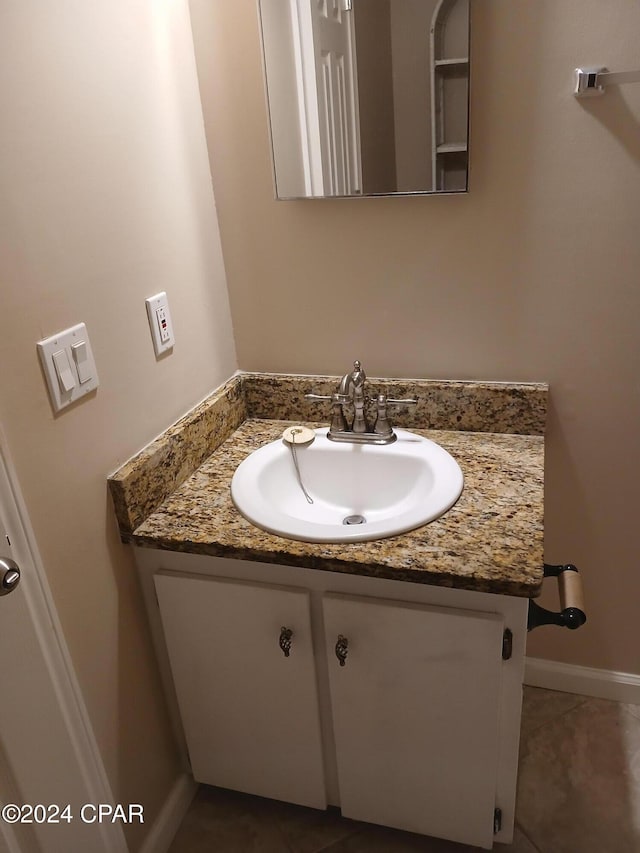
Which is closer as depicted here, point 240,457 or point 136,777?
point 136,777

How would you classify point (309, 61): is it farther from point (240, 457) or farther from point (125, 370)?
point (240, 457)

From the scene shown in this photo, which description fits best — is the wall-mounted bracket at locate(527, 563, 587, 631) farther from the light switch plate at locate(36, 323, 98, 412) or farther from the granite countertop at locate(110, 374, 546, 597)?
the light switch plate at locate(36, 323, 98, 412)

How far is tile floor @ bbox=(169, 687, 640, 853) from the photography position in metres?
1.35

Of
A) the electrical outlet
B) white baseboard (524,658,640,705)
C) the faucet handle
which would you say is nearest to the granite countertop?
Result: the faucet handle

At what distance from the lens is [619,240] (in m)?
1.20

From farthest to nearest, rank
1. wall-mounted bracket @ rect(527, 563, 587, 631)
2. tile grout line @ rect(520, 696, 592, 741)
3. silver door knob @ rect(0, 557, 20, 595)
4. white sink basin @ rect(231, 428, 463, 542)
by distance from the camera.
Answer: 1. tile grout line @ rect(520, 696, 592, 741)
2. white sink basin @ rect(231, 428, 463, 542)
3. wall-mounted bracket @ rect(527, 563, 587, 631)
4. silver door knob @ rect(0, 557, 20, 595)

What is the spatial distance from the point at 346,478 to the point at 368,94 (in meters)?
0.74

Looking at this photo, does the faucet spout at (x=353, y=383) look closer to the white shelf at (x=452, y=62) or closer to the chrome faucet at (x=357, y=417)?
the chrome faucet at (x=357, y=417)

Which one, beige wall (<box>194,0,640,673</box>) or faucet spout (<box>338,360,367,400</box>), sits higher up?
beige wall (<box>194,0,640,673</box>)

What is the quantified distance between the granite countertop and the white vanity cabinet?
0.06 meters

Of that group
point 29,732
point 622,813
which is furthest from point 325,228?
point 622,813

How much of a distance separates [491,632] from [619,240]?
0.75 metres

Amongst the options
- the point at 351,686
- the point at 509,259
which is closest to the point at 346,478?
the point at 351,686

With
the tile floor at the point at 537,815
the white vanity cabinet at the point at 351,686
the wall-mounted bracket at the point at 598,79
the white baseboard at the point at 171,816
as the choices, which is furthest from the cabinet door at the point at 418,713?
the wall-mounted bracket at the point at 598,79
